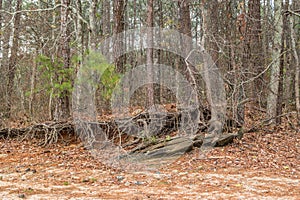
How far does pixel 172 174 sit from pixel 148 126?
2.77 metres

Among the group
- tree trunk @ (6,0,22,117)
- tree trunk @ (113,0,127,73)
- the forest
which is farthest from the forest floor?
tree trunk @ (113,0,127,73)

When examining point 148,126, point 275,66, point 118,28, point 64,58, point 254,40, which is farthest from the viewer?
point 254,40

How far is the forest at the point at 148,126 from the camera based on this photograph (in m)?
5.61

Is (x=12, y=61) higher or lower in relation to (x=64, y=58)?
higher

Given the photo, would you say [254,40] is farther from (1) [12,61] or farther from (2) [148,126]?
(1) [12,61]

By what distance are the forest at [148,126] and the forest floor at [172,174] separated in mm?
21

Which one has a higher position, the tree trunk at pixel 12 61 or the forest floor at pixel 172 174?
the tree trunk at pixel 12 61

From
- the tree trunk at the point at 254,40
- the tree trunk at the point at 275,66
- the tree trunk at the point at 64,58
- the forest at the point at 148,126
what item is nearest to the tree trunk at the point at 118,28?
the forest at the point at 148,126

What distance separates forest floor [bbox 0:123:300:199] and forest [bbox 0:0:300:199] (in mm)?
21

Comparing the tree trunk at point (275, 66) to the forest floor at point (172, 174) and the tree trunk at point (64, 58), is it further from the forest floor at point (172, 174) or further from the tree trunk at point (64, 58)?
the tree trunk at point (64, 58)

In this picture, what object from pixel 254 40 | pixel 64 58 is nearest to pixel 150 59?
pixel 64 58

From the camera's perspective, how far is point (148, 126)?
8.85 meters

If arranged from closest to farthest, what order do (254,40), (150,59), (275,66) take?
(275,66) < (254,40) < (150,59)

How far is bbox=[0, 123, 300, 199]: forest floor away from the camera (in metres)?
4.95
